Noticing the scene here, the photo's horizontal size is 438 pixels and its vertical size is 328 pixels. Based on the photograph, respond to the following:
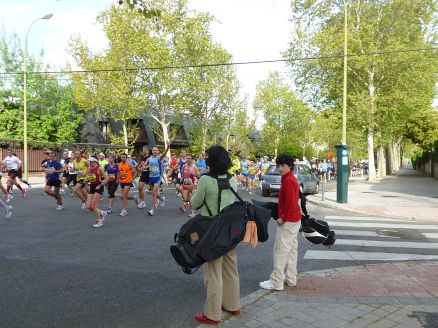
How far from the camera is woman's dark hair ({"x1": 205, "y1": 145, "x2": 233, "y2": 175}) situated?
12.4 ft

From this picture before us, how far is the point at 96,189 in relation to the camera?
362 inches

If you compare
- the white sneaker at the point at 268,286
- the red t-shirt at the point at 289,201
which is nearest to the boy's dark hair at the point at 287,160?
the red t-shirt at the point at 289,201

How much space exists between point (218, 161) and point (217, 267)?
38.4 inches

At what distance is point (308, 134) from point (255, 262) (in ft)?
170

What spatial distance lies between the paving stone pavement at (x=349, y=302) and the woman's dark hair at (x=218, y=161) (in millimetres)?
1405

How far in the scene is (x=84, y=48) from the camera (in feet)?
108

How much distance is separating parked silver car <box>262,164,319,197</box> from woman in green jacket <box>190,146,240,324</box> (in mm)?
12636

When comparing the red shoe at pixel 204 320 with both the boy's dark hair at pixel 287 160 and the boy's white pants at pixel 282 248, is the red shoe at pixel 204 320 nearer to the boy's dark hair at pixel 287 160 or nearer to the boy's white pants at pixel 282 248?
the boy's white pants at pixel 282 248

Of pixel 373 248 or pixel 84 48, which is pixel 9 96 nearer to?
pixel 84 48

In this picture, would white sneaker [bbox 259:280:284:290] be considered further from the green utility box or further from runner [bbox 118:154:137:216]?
the green utility box

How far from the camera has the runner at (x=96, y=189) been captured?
29.6 feet

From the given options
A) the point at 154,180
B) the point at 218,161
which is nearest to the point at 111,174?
the point at 154,180

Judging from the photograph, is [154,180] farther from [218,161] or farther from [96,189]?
[218,161]

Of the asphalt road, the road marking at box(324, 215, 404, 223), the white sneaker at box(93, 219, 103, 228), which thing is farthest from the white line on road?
the white sneaker at box(93, 219, 103, 228)
